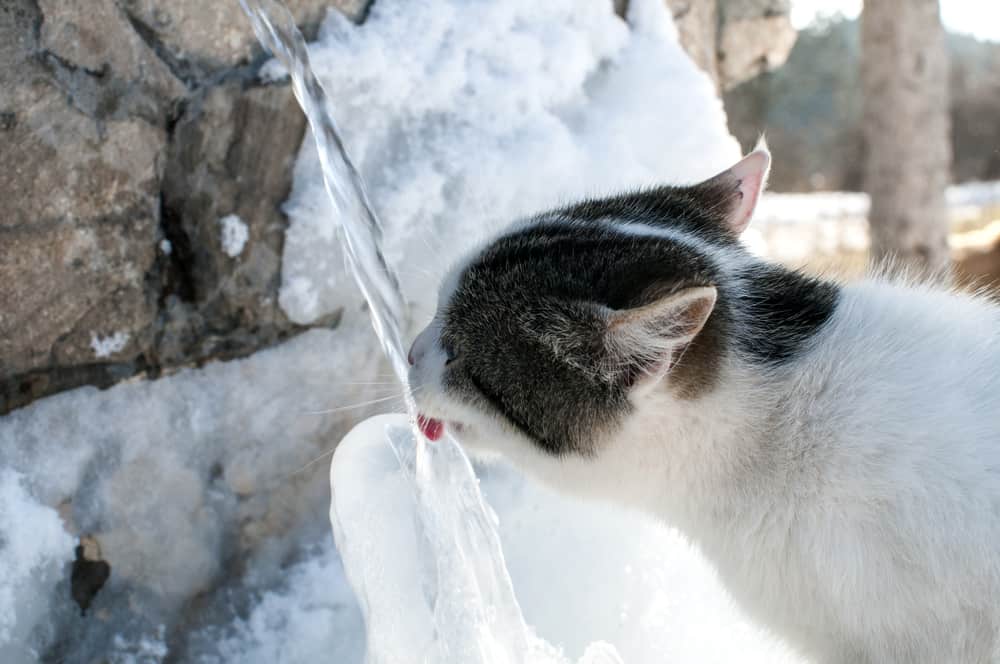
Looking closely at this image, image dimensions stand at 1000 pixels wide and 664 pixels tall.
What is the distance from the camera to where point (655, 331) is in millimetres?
1296

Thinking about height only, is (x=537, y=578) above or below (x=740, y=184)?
below

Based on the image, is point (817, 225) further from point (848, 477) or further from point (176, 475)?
point (848, 477)

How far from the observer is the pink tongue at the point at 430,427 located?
5.53ft

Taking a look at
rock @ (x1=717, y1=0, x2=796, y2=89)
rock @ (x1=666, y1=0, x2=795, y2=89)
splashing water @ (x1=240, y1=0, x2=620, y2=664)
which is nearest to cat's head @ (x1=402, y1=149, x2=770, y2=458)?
splashing water @ (x1=240, y1=0, x2=620, y2=664)

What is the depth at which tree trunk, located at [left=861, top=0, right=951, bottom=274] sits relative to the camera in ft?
17.2

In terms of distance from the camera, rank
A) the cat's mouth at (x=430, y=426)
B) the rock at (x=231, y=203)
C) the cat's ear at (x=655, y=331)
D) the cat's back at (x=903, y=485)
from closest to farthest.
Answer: the cat's ear at (x=655, y=331), the cat's back at (x=903, y=485), the cat's mouth at (x=430, y=426), the rock at (x=231, y=203)

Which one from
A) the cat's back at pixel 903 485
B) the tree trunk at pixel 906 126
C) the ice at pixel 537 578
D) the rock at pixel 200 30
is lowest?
the tree trunk at pixel 906 126

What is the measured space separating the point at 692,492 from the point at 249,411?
110 centimetres

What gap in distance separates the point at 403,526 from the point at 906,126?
4423 mm

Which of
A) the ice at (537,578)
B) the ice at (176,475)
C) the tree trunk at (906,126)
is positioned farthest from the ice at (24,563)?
the tree trunk at (906,126)

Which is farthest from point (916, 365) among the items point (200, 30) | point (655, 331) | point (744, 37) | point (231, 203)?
point (744, 37)

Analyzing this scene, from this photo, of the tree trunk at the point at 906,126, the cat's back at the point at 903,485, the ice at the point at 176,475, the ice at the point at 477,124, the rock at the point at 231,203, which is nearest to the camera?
the cat's back at the point at 903,485

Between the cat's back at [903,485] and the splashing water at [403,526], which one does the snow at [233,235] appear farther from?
the cat's back at [903,485]

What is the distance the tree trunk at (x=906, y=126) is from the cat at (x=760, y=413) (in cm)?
396
